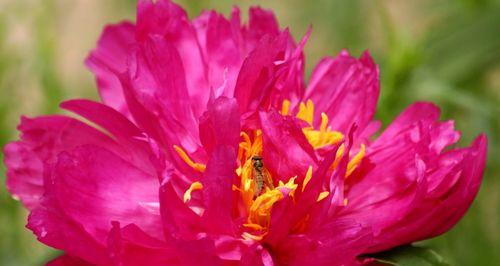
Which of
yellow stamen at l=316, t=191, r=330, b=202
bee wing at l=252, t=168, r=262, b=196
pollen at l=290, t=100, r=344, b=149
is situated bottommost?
yellow stamen at l=316, t=191, r=330, b=202

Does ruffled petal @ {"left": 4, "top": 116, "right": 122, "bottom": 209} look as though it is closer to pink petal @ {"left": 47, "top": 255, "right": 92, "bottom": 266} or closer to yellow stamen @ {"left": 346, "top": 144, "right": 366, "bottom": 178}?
pink petal @ {"left": 47, "top": 255, "right": 92, "bottom": 266}

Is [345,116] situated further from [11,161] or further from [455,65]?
[455,65]

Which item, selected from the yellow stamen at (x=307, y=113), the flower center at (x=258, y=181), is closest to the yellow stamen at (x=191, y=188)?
the flower center at (x=258, y=181)

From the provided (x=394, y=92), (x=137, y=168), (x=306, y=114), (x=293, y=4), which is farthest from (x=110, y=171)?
(x=293, y=4)

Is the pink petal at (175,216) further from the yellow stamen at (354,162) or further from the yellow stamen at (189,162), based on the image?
the yellow stamen at (354,162)

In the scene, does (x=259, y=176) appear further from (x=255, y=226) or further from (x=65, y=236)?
(x=65, y=236)

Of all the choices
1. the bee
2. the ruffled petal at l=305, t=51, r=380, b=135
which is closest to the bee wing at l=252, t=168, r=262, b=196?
the bee

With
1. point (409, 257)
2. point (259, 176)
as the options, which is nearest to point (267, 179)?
point (259, 176)

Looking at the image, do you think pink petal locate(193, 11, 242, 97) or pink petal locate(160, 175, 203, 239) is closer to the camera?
pink petal locate(160, 175, 203, 239)
